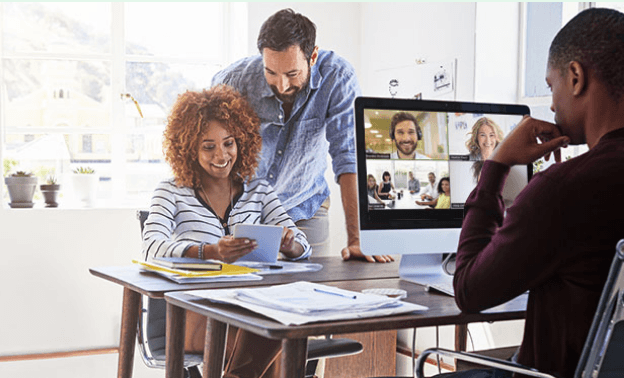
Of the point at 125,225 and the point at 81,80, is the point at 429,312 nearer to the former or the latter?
the point at 125,225

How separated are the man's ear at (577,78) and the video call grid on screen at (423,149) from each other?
29.4 inches

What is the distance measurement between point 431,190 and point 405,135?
0.17 meters

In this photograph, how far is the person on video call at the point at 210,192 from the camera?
2412 millimetres

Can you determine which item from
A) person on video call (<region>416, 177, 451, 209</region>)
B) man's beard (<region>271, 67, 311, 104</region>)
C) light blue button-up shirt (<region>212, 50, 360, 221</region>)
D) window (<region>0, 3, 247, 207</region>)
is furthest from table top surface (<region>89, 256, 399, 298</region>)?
window (<region>0, 3, 247, 207</region>)

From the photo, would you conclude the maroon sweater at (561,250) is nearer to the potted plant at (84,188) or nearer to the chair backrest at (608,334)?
the chair backrest at (608,334)

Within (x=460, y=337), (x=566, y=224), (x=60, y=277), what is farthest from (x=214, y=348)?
(x=60, y=277)

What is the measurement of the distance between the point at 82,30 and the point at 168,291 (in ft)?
9.61

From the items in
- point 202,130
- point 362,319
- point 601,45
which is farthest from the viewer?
point 202,130

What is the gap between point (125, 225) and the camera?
166 inches

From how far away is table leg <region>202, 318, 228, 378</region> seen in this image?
1.76 m

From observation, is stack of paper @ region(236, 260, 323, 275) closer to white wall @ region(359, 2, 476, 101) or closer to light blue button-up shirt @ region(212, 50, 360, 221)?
light blue button-up shirt @ region(212, 50, 360, 221)

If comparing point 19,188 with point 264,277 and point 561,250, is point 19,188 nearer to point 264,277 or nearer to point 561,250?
point 264,277

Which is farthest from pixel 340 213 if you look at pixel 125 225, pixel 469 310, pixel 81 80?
pixel 469 310

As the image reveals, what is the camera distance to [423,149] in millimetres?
2172
